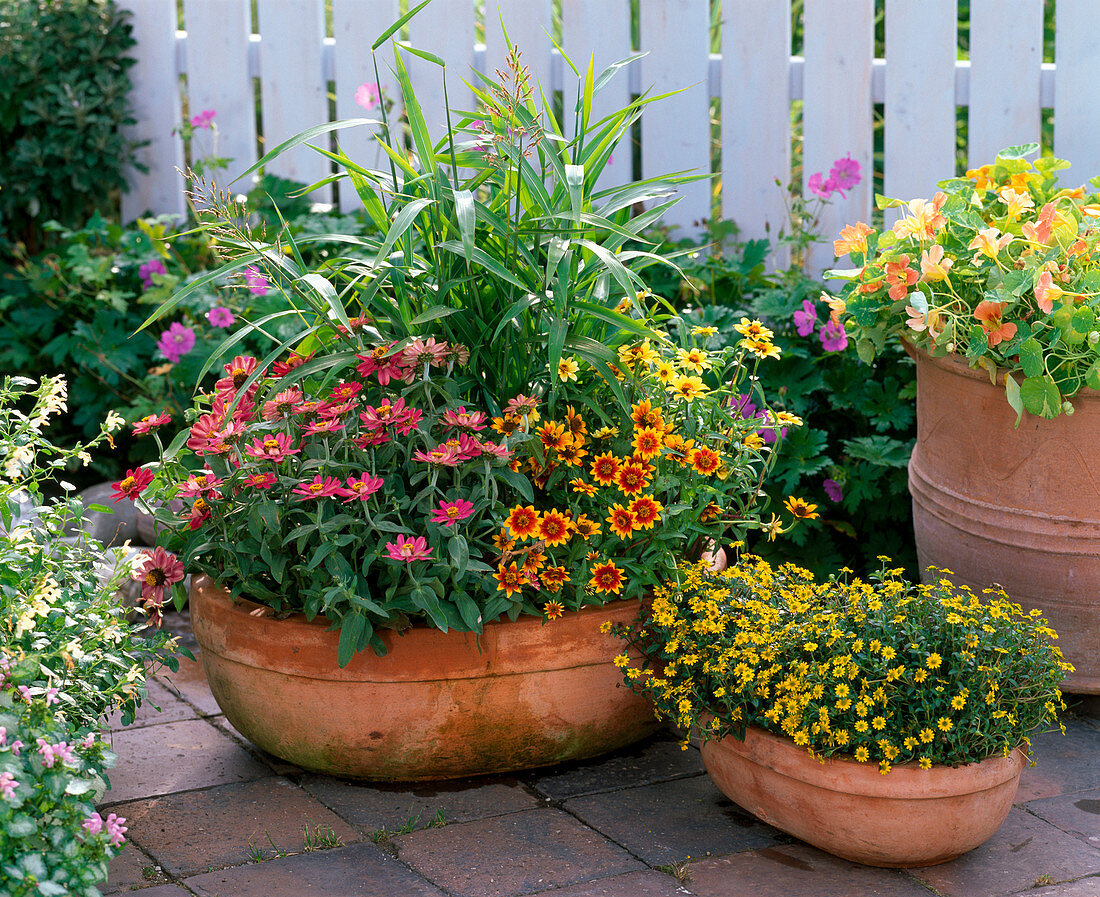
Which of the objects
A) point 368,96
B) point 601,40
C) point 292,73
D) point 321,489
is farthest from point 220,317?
point 321,489

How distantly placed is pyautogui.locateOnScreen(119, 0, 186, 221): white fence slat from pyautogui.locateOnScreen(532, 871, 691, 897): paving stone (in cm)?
316

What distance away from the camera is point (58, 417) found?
4.38 m

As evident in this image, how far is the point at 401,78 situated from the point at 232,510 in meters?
0.87

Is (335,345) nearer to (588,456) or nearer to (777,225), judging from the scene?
(588,456)

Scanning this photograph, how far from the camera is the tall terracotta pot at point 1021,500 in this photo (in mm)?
2619

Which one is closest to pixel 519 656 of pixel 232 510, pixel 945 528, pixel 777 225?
pixel 232 510

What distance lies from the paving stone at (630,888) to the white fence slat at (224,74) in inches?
→ 115

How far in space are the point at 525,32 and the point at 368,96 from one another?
58 centimetres

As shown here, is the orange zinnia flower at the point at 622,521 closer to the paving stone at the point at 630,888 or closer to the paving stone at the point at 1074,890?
the paving stone at the point at 630,888

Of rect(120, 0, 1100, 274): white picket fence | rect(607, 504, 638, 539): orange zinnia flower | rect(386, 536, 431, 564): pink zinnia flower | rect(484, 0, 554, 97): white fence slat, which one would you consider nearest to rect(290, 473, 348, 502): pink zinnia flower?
rect(386, 536, 431, 564): pink zinnia flower

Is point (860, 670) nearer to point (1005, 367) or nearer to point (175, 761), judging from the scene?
point (1005, 367)

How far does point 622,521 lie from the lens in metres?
2.38

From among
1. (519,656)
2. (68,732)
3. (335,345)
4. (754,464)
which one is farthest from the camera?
(754,464)

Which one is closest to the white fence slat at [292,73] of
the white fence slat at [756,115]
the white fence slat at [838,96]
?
the white fence slat at [756,115]
